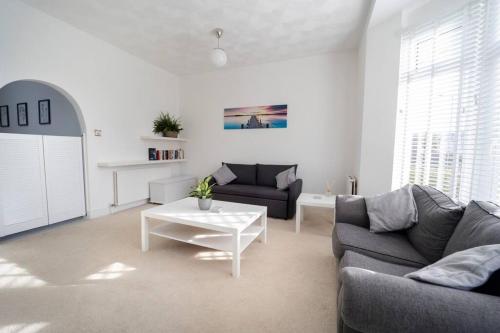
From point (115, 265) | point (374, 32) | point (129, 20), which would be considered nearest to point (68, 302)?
point (115, 265)

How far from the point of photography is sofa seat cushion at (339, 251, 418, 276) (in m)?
1.26

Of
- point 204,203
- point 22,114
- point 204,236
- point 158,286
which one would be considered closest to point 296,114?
point 204,203

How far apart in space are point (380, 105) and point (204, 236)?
2.66 m

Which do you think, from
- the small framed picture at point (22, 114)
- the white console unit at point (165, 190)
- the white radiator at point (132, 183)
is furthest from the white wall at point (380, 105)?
the small framed picture at point (22, 114)

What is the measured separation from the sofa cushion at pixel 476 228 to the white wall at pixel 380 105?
4.93 feet

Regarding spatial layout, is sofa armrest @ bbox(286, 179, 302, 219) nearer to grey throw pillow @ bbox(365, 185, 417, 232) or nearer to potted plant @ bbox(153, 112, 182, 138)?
grey throw pillow @ bbox(365, 185, 417, 232)

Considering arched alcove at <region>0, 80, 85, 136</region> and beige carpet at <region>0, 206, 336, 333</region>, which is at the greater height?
arched alcove at <region>0, 80, 85, 136</region>

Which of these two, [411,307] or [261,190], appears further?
[261,190]

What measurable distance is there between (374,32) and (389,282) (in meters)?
3.01

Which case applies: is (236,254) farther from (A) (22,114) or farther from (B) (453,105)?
(A) (22,114)

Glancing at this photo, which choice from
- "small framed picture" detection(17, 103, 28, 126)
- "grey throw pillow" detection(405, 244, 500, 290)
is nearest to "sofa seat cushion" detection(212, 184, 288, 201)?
"grey throw pillow" detection(405, 244, 500, 290)

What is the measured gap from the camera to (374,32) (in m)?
2.70

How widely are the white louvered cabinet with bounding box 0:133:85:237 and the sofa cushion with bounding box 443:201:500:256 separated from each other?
4113 millimetres

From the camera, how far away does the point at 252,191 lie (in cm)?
349
